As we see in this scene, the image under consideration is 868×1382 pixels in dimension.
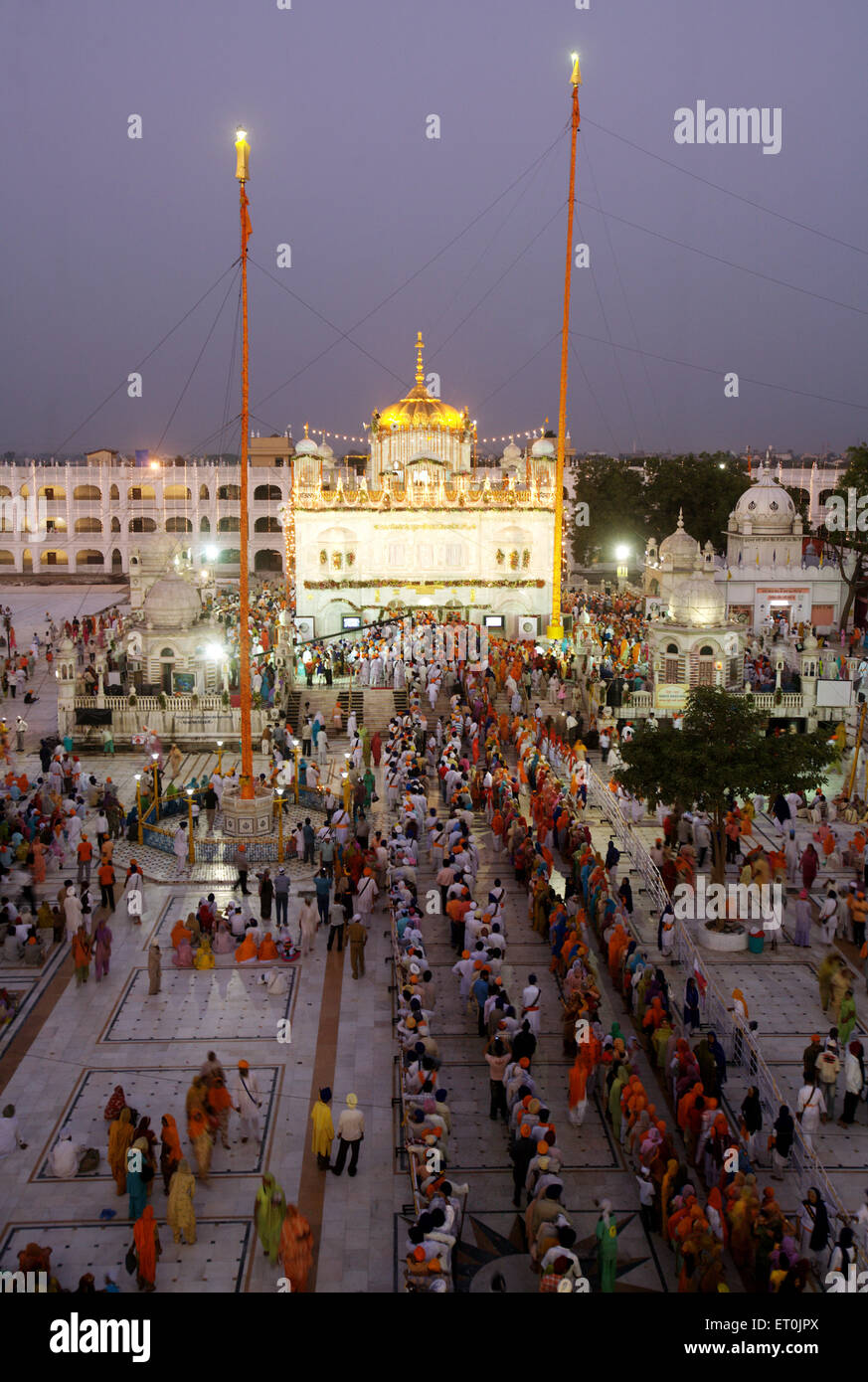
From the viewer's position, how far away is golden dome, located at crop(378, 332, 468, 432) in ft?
164

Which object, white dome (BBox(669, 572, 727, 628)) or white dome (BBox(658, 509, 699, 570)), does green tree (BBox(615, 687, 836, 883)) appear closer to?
white dome (BBox(669, 572, 727, 628))

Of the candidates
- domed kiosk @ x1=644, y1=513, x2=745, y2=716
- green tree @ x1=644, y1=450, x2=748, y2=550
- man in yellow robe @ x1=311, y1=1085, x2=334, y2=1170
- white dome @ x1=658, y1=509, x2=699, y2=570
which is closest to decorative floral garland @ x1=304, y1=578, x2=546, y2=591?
white dome @ x1=658, y1=509, x2=699, y2=570

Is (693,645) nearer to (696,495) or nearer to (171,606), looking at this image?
(171,606)

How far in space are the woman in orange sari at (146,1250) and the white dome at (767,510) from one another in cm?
3891

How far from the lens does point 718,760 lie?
1653 centimetres

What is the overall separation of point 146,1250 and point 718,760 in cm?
1044

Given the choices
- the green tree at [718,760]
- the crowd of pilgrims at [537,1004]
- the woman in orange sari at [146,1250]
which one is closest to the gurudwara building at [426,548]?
the crowd of pilgrims at [537,1004]

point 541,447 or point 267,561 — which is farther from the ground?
point 541,447

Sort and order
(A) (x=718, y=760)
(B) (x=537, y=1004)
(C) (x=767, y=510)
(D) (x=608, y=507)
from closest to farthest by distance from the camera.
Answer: (B) (x=537, y=1004)
(A) (x=718, y=760)
(C) (x=767, y=510)
(D) (x=608, y=507)

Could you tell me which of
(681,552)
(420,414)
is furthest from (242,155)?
(420,414)

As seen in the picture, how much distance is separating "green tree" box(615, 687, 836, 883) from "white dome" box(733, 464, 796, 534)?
2757 centimetres

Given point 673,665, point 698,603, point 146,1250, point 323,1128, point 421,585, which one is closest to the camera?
point 146,1250
